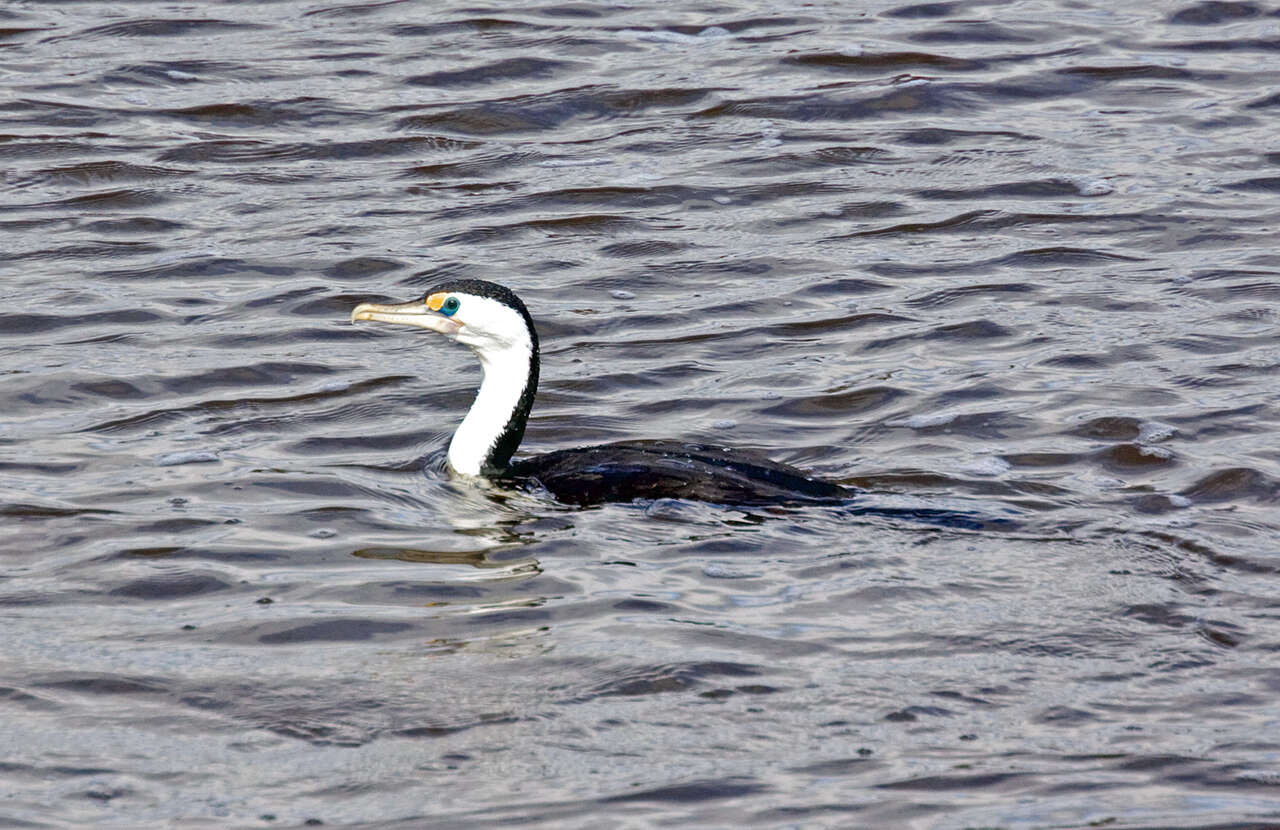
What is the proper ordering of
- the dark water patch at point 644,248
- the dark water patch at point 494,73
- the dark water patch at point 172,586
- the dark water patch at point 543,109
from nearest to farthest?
the dark water patch at point 172,586 < the dark water patch at point 644,248 < the dark water patch at point 543,109 < the dark water patch at point 494,73

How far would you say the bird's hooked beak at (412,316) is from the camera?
7.91m

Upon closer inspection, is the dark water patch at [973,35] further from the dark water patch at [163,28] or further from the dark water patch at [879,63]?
the dark water patch at [163,28]

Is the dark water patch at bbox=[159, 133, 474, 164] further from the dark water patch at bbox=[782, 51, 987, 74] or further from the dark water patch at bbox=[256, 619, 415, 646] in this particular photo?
the dark water patch at bbox=[256, 619, 415, 646]

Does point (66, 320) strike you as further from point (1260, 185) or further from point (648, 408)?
point (1260, 185)

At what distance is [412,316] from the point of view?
793cm

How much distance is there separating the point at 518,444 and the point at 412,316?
74cm

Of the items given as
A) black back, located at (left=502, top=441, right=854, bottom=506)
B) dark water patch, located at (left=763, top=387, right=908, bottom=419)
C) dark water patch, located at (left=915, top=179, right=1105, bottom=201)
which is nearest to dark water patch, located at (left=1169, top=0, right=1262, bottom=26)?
dark water patch, located at (left=915, top=179, right=1105, bottom=201)

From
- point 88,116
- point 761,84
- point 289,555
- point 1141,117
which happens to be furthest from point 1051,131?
point 289,555

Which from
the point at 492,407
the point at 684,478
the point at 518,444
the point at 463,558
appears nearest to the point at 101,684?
the point at 463,558

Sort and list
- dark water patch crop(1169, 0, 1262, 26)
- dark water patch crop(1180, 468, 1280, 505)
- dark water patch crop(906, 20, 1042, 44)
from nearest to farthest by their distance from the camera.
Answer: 1. dark water patch crop(1180, 468, 1280, 505)
2. dark water patch crop(906, 20, 1042, 44)
3. dark water patch crop(1169, 0, 1262, 26)

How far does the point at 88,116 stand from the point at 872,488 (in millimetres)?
7642

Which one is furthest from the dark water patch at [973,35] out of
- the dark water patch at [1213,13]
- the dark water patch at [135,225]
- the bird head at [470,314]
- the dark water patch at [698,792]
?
the dark water patch at [698,792]

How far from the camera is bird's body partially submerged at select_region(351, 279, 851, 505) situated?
729 centimetres

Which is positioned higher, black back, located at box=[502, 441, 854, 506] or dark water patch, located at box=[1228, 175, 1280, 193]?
dark water patch, located at box=[1228, 175, 1280, 193]
